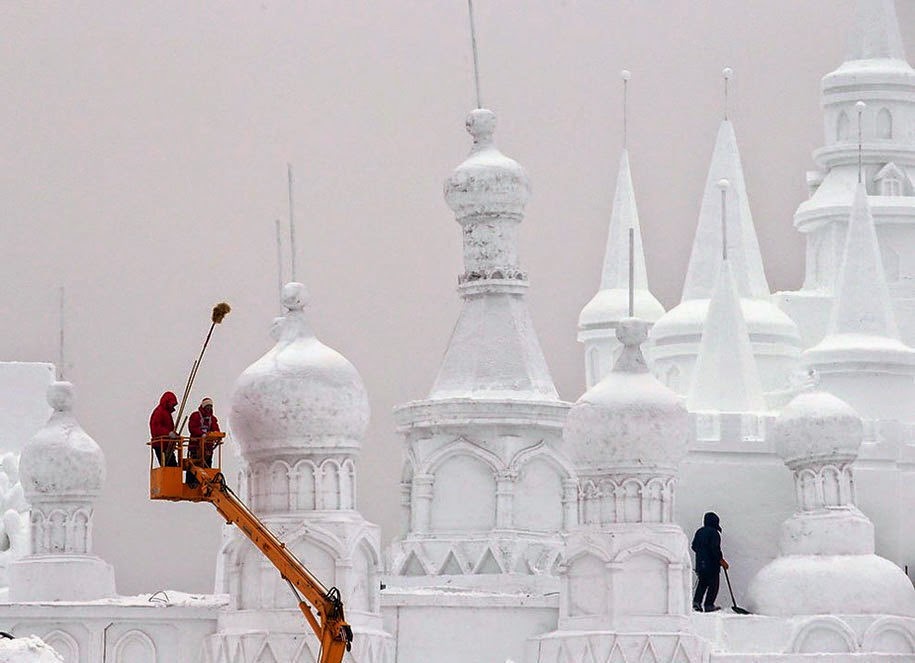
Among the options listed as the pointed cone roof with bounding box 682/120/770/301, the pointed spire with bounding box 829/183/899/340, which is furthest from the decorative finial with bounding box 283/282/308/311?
the pointed spire with bounding box 829/183/899/340

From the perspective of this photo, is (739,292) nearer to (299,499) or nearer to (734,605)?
(734,605)

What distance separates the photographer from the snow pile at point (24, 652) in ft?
75.2

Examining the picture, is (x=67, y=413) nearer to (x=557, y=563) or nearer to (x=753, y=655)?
(x=557, y=563)

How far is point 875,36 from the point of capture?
52062 millimetres

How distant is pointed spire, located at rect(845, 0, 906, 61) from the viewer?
2048 inches

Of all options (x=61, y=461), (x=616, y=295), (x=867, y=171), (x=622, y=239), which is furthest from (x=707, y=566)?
(x=867, y=171)

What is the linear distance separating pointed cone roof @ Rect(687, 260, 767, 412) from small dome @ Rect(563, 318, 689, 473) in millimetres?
5246

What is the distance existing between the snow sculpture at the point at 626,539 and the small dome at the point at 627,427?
0.5 inches

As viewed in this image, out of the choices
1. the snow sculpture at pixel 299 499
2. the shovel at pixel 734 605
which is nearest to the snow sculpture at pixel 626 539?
the snow sculpture at pixel 299 499

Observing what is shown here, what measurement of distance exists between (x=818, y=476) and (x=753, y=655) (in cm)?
348

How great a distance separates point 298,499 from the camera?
129 feet

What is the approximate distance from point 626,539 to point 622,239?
39.4 ft

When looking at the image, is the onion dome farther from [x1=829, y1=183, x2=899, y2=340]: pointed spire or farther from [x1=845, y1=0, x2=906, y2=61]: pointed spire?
[x1=845, y1=0, x2=906, y2=61]: pointed spire

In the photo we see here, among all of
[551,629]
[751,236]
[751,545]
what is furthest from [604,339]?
[551,629]
